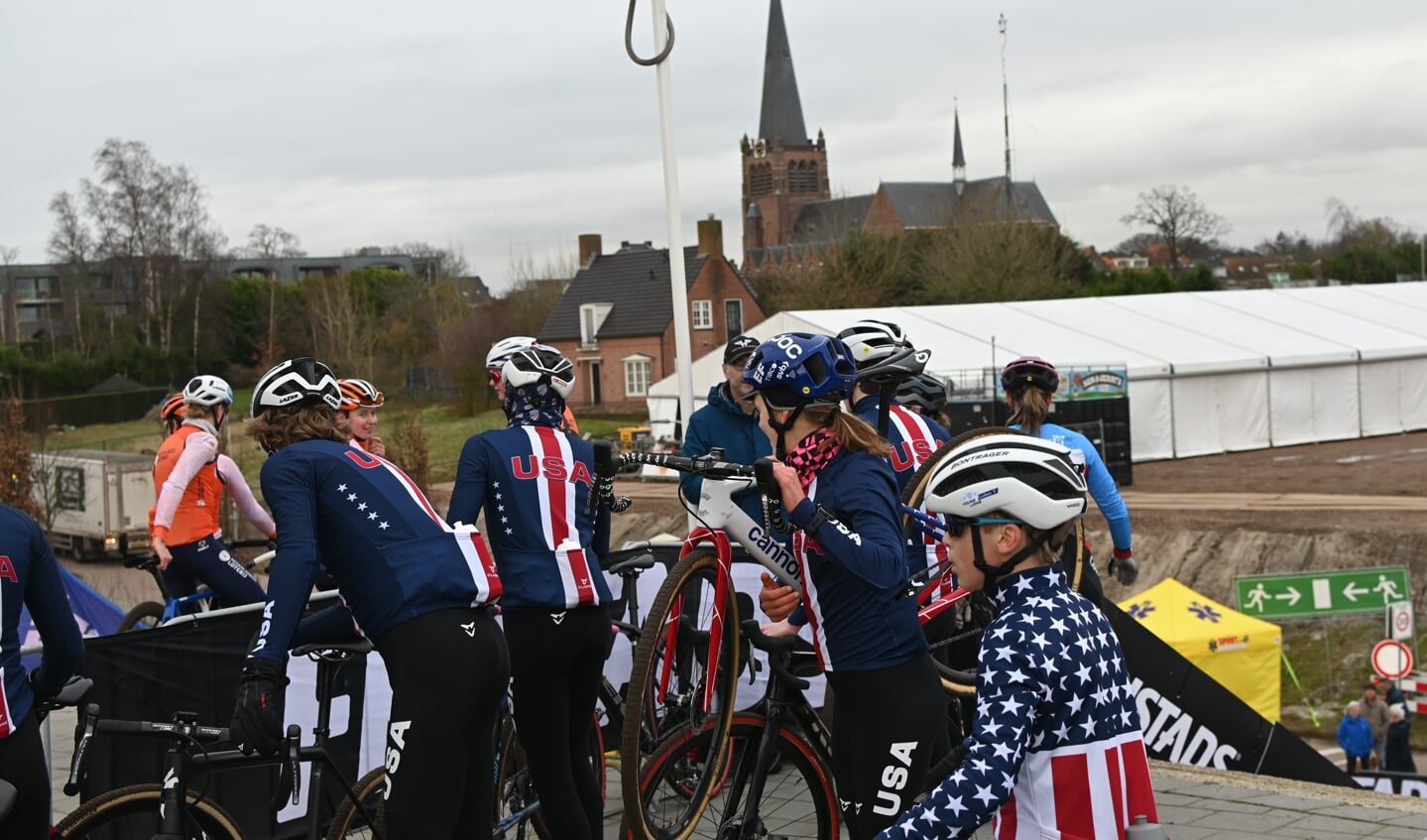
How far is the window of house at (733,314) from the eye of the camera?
255ft

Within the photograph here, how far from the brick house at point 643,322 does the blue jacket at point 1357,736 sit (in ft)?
190

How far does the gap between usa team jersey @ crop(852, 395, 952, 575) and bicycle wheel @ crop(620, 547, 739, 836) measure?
105 cm

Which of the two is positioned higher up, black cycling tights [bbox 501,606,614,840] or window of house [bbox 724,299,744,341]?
window of house [bbox 724,299,744,341]

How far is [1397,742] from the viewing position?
18.2 metres

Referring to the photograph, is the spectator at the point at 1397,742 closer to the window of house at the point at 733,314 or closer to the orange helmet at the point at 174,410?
the orange helmet at the point at 174,410

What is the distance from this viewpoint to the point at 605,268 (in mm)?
82312

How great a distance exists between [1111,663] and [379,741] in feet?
15.6

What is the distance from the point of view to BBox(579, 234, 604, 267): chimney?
87144 mm

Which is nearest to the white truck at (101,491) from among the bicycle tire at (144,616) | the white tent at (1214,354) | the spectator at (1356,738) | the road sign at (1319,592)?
the white tent at (1214,354)

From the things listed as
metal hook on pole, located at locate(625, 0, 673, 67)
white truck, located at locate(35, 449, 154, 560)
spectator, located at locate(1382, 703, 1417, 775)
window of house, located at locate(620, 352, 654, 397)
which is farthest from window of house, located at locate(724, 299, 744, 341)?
metal hook on pole, located at locate(625, 0, 673, 67)

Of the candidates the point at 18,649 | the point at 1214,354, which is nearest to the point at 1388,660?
the point at 18,649

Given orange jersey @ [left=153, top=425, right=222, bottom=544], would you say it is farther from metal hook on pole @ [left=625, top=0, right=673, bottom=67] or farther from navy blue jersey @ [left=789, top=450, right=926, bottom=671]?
navy blue jersey @ [left=789, top=450, right=926, bottom=671]

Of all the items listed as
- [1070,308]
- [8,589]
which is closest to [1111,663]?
[8,589]

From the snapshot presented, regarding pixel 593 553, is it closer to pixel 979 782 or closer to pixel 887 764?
pixel 887 764
